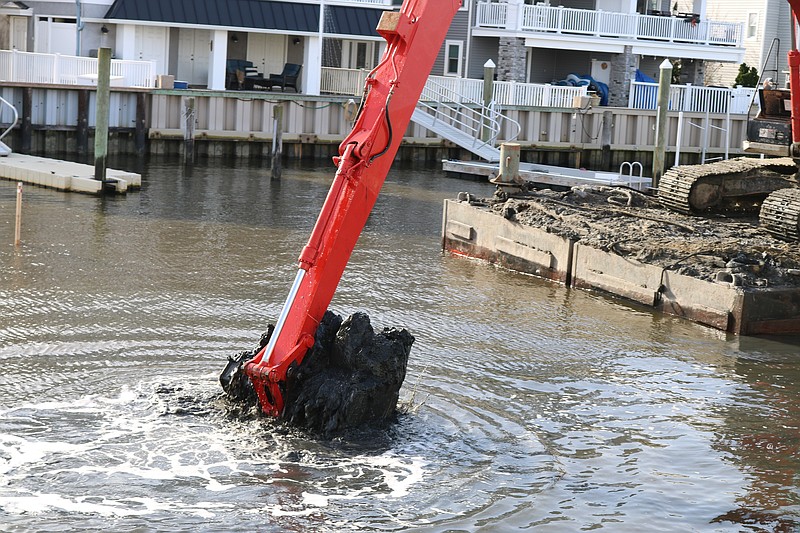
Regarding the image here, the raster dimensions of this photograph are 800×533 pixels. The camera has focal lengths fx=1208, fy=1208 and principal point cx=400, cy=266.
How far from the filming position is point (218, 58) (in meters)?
38.8

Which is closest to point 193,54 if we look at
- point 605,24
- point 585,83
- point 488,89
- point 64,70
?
point 64,70

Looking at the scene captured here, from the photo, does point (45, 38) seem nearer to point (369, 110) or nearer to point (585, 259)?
point (585, 259)

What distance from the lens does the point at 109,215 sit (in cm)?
2189

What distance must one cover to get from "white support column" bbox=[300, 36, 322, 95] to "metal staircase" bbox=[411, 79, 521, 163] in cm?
457

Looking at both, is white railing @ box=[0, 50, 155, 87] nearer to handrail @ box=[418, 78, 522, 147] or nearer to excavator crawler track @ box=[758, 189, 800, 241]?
handrail @ box=[418, 78, 522, 147]

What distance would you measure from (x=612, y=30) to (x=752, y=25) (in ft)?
49.1

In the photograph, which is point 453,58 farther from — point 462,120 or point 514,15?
point 462,120

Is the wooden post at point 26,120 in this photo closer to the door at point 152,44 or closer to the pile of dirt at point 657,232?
the door at point 152,44

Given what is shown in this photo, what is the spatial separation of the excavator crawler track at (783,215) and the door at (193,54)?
84.1 feet

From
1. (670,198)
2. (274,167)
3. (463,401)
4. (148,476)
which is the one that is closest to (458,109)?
(274,167)

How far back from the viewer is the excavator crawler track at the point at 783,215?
58.9ft

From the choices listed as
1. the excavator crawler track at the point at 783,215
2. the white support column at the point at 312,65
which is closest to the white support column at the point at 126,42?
the white support column at the point at 312,65

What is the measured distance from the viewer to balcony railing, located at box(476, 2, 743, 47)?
42594 millimetres

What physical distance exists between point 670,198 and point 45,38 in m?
24.1
